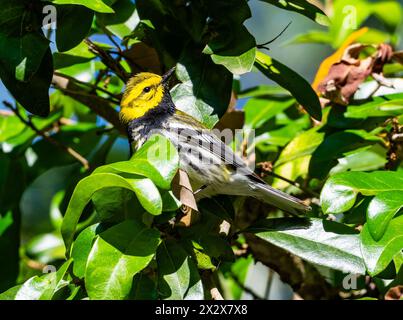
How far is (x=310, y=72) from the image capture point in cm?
583

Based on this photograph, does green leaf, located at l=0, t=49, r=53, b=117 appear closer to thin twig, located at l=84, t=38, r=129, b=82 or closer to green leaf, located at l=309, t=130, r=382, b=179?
thin twig, located at l=84, t=38, r=129, b=82

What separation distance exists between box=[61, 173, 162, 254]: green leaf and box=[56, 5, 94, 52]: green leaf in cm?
60

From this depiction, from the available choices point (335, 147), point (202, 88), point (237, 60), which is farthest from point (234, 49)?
point (335, 147)

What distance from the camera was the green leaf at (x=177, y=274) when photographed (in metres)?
2.05

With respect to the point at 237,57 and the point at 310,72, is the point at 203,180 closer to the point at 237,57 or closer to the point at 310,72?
the point at 237,57

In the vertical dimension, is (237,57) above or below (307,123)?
above

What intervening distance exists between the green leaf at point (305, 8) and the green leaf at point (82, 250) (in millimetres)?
1009

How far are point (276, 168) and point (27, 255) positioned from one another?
1372 mm

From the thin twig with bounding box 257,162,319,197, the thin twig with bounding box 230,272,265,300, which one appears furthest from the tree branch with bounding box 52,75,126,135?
the thin twig with bounding box 230,272,265,300

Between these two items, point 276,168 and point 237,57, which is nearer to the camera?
point 237,57

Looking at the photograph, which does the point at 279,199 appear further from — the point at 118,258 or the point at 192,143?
the point at 118,258

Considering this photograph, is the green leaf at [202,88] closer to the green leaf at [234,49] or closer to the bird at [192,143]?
the green leaf at [234,49]

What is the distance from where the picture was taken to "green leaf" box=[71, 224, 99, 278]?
202 centimetres
